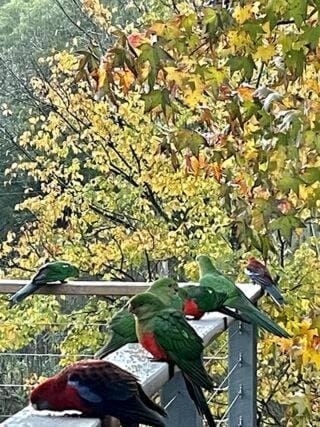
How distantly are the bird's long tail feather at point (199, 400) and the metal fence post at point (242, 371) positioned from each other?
619 mm

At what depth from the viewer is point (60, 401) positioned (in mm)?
826

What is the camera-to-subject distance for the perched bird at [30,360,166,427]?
0.81m

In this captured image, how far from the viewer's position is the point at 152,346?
3.63 ft

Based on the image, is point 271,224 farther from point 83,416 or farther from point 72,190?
point 72,190

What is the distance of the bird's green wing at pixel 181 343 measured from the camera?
112cm

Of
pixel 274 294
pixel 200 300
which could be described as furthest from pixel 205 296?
pixel 274 294

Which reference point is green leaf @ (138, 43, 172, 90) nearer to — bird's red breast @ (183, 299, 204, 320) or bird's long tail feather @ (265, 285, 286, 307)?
bird's red breast @ (183, 299, 204, 320)

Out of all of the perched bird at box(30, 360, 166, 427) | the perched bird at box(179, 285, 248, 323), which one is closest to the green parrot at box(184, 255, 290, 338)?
the perched bird at box(179, 285, 248, 323)

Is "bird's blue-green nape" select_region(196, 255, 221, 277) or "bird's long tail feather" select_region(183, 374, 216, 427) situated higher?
"bird's blue-green nape" select_region(196, 255, 221, 277)

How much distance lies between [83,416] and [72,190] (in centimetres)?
415

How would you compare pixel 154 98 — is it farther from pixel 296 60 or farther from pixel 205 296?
pixel 205 296

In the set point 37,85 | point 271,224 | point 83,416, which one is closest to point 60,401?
point 83,416

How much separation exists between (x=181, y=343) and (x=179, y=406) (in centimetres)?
17

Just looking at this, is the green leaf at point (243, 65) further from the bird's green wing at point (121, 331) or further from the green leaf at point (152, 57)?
the bird's green wing at point (121, 331)
